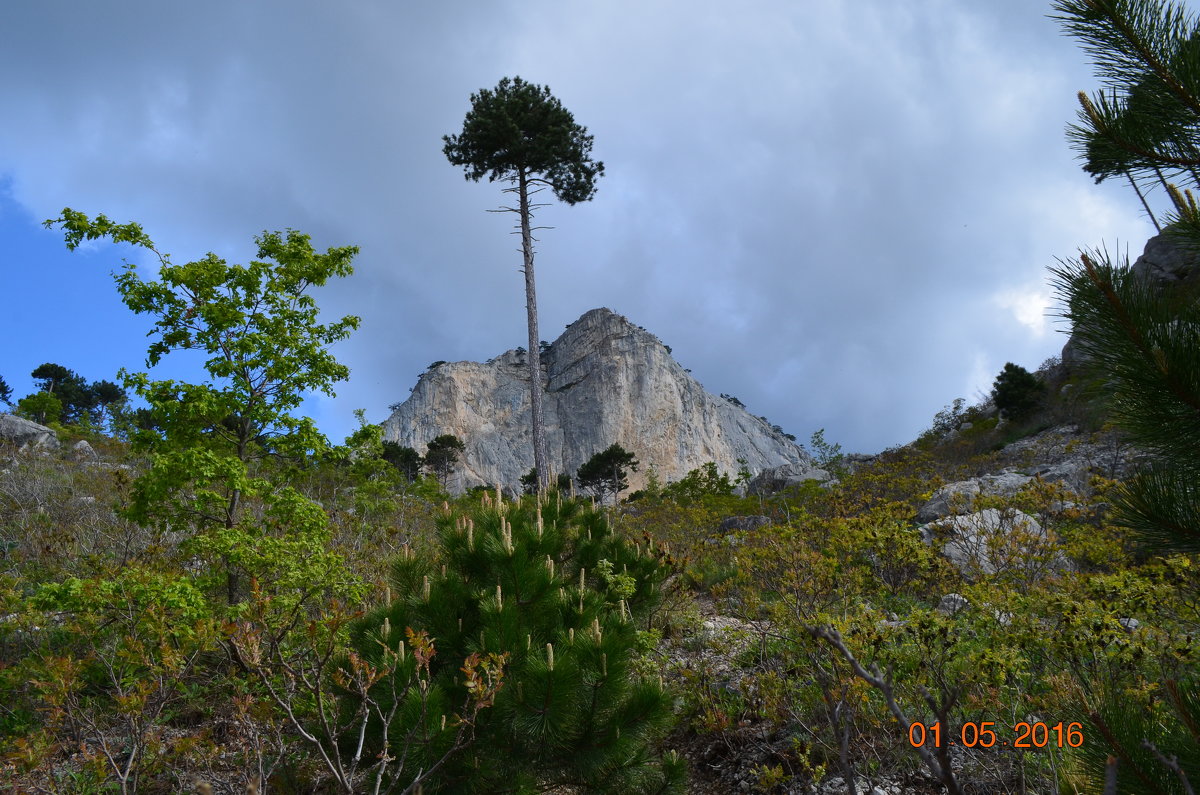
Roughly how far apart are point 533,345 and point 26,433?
19.4m

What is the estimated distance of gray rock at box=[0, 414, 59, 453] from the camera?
20406 millimetres

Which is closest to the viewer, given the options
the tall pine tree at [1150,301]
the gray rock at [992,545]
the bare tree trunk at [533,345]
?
the tall pine tree at [1150,301]

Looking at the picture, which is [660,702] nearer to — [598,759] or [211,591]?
[598,759]

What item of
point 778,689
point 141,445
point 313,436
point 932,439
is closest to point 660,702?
point 778,689

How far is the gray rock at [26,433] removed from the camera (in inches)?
803

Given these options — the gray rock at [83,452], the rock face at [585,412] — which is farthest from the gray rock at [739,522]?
the rock face at [585,412]

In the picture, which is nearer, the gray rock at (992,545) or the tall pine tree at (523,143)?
the gray rock at (992,545)

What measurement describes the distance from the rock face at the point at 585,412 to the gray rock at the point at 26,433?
34.6 m

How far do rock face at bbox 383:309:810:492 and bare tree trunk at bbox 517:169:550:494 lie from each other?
131 ft

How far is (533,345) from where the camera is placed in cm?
1666

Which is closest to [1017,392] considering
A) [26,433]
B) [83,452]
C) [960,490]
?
[960,490]

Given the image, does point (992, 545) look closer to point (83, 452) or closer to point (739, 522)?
point (739, 522)

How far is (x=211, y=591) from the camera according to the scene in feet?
21.9
